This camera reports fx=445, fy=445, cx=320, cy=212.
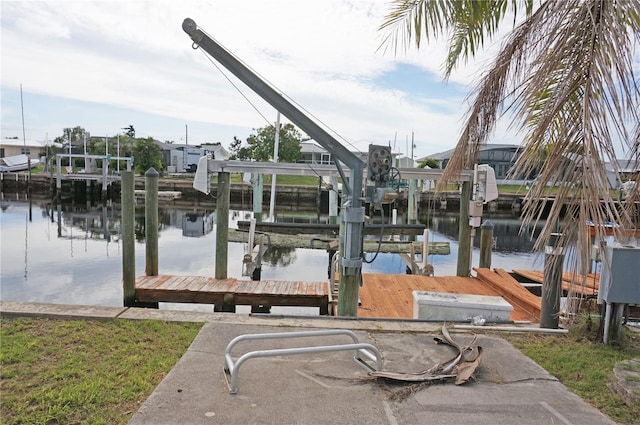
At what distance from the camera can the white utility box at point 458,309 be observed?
556cm

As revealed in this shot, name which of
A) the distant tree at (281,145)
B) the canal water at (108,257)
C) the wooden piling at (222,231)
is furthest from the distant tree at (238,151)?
the wooden piling at (222,231)

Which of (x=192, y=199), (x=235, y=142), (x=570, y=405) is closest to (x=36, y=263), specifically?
(x=570, y=405)

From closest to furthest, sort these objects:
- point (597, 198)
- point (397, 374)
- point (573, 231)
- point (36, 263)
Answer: point (597, 198) → point (573, 231) → point (397, 374) → point (36, 263)

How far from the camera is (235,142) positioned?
69.6m

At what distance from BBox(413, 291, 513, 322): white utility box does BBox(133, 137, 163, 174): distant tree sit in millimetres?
47229

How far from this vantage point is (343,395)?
3.44 m

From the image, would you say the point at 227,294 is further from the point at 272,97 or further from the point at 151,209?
the point at 272,97

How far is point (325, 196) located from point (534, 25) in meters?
35.6

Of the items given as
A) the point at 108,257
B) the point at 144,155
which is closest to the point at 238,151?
the point at 144,155

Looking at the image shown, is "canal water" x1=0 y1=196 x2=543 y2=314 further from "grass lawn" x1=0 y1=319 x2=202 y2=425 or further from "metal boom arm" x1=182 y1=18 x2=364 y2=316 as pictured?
"grass lawn" x1=0 y1=319 x2=202 y2=425

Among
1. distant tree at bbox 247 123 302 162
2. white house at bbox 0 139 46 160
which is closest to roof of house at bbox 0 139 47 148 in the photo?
white house at bbox 0 139 46 160

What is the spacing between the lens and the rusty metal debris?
3682 millimetres

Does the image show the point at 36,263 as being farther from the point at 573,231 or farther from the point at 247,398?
the point at 573,231

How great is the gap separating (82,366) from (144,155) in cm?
4914
